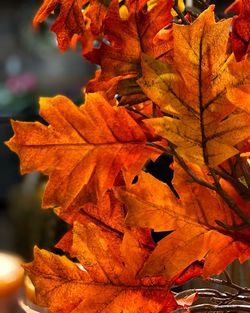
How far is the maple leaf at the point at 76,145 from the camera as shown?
0.28 meters

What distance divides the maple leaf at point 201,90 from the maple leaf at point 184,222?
0.10 ft

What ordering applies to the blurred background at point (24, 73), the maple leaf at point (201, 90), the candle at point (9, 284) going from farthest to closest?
the blurred background at point (24, 73)
the candle at point (9, 284)
the maple leaf at point (201, 90)

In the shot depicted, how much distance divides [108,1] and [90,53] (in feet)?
0.11

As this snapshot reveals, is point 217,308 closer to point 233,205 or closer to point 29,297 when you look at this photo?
point 233,205

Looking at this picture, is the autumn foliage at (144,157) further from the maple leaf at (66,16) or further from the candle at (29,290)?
the candle at (29,290)

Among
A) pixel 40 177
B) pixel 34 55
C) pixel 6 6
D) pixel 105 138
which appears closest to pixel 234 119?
pixel 105 138

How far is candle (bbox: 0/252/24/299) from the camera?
0.75 m

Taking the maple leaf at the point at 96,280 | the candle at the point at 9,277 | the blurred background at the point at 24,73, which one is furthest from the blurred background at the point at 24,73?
the maple leaf at the point at 96,280

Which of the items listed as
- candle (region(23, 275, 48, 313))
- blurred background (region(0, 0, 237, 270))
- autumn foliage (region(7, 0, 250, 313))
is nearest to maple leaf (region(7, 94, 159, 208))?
autumn foliage (region(7, 0, 250, 313))

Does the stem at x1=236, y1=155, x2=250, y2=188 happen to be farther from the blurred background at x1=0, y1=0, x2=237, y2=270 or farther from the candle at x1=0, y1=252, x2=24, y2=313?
the blurred background at x1=0, y1=0, x2=237, y2=270

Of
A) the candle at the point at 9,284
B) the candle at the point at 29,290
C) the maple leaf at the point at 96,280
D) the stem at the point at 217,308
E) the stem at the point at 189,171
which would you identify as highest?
the stem at the point at 189,171

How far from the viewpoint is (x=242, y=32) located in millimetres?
304

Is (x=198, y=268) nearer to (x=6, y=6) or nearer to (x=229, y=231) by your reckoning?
(x=229, y=231)

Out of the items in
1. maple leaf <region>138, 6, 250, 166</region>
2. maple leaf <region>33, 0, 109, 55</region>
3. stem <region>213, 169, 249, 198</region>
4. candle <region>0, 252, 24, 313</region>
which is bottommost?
candle <region>0, 252, 24, 313</region>
